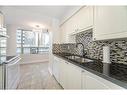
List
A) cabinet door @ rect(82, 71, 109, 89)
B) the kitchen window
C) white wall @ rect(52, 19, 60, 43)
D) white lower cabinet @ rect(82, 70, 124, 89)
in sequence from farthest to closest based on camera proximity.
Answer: the kitchen window < white wall @ rect(52, 19, 60, 43) < cabinet door @ rect(82, 71, 109, 89) < white lower cabinet @ rect(82, 70, 124, 89)

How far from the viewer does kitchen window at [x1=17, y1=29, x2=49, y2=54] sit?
7977 millimetres

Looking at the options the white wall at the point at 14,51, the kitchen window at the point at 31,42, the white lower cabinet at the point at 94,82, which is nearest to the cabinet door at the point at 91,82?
the white lower cabinet at the point at 94,82

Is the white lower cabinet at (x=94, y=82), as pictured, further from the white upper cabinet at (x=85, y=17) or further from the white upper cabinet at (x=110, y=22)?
the white upper cabinet at (x=85, y=17)

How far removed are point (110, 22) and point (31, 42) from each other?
286 inches

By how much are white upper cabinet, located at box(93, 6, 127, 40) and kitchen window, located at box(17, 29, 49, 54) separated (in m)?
6.55

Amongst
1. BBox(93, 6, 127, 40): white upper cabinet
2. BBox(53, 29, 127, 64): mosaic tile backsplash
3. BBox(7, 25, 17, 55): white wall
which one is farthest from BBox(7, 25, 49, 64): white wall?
BBox(93, 6, 127, 40): white upper cabinet

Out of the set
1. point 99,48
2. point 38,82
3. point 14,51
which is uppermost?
point 99,48

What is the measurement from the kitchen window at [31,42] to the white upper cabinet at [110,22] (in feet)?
21.5

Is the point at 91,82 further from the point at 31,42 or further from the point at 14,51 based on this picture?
the point at 31,42

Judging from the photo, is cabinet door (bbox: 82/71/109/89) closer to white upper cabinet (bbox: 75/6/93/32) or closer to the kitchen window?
white upper cabinet (bbox: 75/6/93/32)

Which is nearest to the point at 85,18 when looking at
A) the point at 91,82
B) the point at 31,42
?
the point at 91,82

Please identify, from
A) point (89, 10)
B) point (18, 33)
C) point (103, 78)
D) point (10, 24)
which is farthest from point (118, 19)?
point (18, 33)

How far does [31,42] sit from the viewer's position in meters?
8.52
